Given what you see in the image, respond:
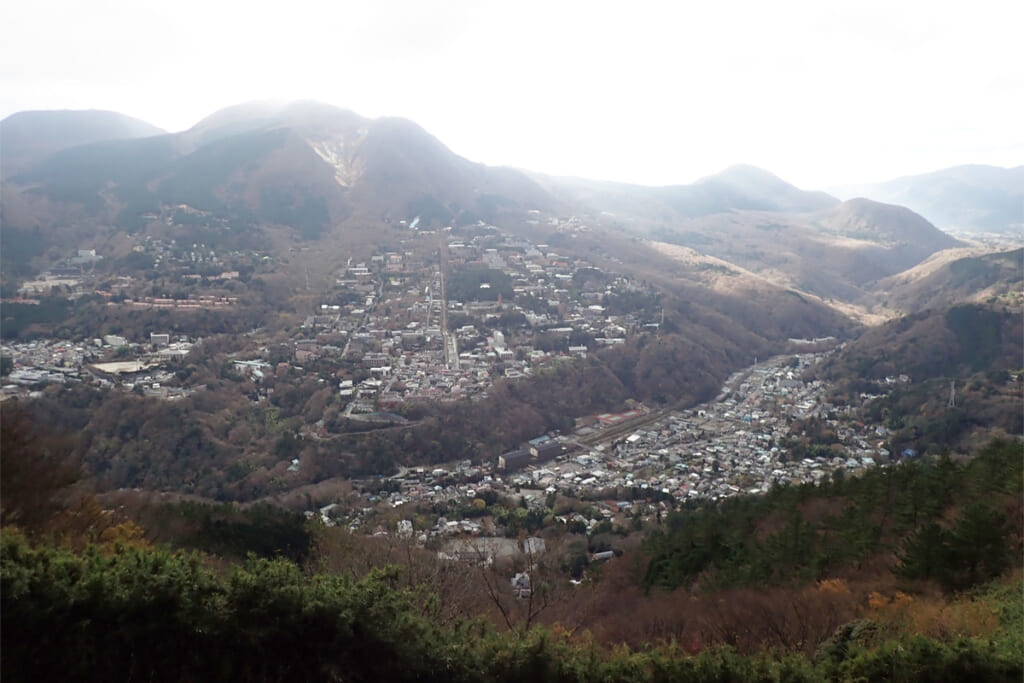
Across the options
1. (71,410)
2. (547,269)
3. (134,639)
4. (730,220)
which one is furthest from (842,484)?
(730,220)

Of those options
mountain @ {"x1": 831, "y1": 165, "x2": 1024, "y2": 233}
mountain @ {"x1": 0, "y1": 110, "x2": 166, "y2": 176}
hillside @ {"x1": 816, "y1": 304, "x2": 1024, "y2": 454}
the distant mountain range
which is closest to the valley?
hillside @ {"x1": 816, "y1": 304, "x2": 1024, "y2": 454}

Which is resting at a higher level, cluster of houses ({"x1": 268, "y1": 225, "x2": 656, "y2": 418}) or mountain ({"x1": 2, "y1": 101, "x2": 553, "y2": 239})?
mountain ({"x1": 2, "y1": 101, "x2": 553, "y2": 239})

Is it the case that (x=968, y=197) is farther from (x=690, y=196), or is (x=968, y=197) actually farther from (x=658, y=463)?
(x=658, y=463)

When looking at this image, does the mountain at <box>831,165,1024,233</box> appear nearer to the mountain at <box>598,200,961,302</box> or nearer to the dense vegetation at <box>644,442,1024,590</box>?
the mountain at <box>598,200,961,302</box>

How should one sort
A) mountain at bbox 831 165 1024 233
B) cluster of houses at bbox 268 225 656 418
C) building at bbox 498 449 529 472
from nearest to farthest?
building at bbox 498 449 529 472 < cluster of houses at bbox 268 225 656 418 < mountain at bbox 831 165 1024 233

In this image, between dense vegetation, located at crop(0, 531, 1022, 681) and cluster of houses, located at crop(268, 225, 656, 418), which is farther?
cluster of houses, located at crop(268, 225, 656, 418)

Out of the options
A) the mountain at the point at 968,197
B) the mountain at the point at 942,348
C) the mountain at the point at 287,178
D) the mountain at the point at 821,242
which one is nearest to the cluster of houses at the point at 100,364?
the mountain at the point at 287,178
